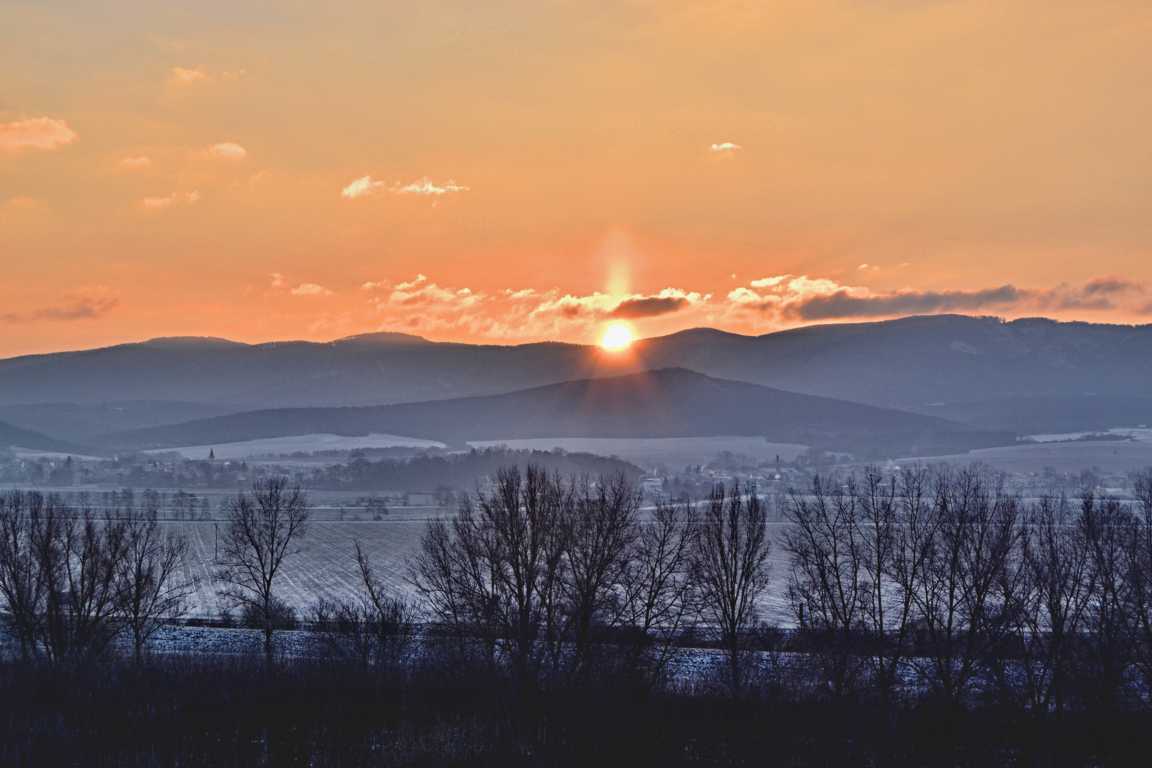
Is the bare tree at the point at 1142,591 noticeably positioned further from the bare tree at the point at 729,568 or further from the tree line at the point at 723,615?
the bare tree at the point at 729,568

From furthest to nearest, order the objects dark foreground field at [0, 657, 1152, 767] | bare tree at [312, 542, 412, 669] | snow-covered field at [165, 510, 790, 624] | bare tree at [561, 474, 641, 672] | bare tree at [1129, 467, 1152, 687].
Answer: snow-covered field at [165, 510, 790, 624] → bare tree at [312, 542, 412, 669] → bare tree at [561, 474, 641, 672] → bare tree at [1129, 467, 1152, 687] → dark foreground field at [0, 657, 1152, 767]

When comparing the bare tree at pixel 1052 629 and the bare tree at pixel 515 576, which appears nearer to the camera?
the bare tree at pixel 1052 629

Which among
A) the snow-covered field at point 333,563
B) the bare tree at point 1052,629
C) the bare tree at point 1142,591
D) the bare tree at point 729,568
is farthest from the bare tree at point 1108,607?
the snow-covered field at point 333,563

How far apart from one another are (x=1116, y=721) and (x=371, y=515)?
10680 centimetres

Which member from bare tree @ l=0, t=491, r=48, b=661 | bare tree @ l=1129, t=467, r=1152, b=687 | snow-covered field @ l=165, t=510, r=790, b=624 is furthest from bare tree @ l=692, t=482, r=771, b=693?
bare tree @ l=0, t=491, r=48, b=661

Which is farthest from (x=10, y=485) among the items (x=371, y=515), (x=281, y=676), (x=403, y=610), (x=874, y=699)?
(x=874, y=699)

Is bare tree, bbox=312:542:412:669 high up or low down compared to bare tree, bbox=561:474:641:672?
down

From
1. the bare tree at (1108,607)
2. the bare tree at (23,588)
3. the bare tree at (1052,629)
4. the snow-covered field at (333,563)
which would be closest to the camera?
the bare tree at (1052,629)

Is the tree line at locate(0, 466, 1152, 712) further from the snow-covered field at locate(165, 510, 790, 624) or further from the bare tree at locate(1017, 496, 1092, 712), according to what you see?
the snow-covered field at locate(165, 510, 790, 624)

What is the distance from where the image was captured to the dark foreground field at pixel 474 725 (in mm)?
27297

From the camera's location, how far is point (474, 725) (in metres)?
31.7

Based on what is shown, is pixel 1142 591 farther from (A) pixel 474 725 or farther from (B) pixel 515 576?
(A) pixel 474 725

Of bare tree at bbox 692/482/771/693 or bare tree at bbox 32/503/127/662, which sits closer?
bare tree at bbox 32/503/127/662

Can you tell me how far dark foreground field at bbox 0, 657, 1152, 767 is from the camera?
89.6 feet
